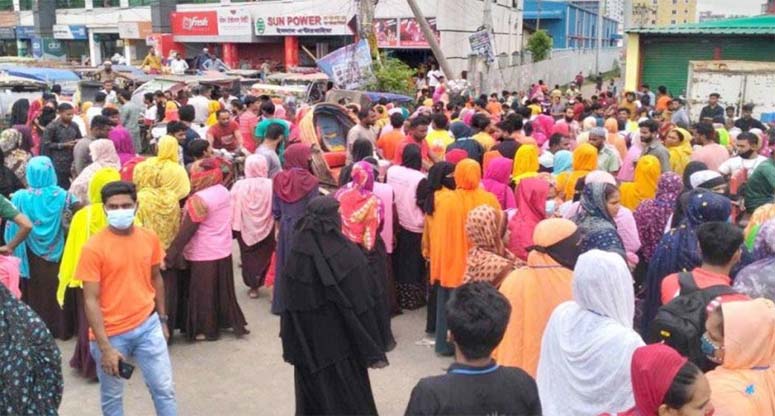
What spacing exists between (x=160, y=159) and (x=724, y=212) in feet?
14.0

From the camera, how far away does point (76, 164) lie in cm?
864

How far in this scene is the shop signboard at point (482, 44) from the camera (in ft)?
73.6

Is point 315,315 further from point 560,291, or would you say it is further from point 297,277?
point 560,291

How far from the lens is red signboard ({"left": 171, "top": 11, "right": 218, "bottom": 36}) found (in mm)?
34766

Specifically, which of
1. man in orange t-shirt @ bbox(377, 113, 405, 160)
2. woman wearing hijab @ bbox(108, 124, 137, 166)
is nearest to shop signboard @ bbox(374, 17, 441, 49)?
man in orange t-shirt @ bbox(377, 113, 405, 160)

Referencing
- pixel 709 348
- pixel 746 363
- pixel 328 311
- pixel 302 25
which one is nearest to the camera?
pixel 746 363

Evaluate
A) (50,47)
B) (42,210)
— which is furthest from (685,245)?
(50,47)

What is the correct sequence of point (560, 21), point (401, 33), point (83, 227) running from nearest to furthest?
1. point (83, 227)
2. point (401, 33)
3. point (560, 21)

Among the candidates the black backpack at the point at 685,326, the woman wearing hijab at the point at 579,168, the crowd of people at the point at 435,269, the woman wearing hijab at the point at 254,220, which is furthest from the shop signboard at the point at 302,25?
the black backpack at the point at 685,326

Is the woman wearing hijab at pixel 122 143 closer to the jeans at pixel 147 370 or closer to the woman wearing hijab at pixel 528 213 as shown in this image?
the jeans at pixel 147 370

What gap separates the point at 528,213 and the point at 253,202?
115 inches

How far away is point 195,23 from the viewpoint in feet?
117

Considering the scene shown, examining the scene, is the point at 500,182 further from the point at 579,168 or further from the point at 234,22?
the point at 234,22

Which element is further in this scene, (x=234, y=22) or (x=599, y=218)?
(x=234, y=22)
